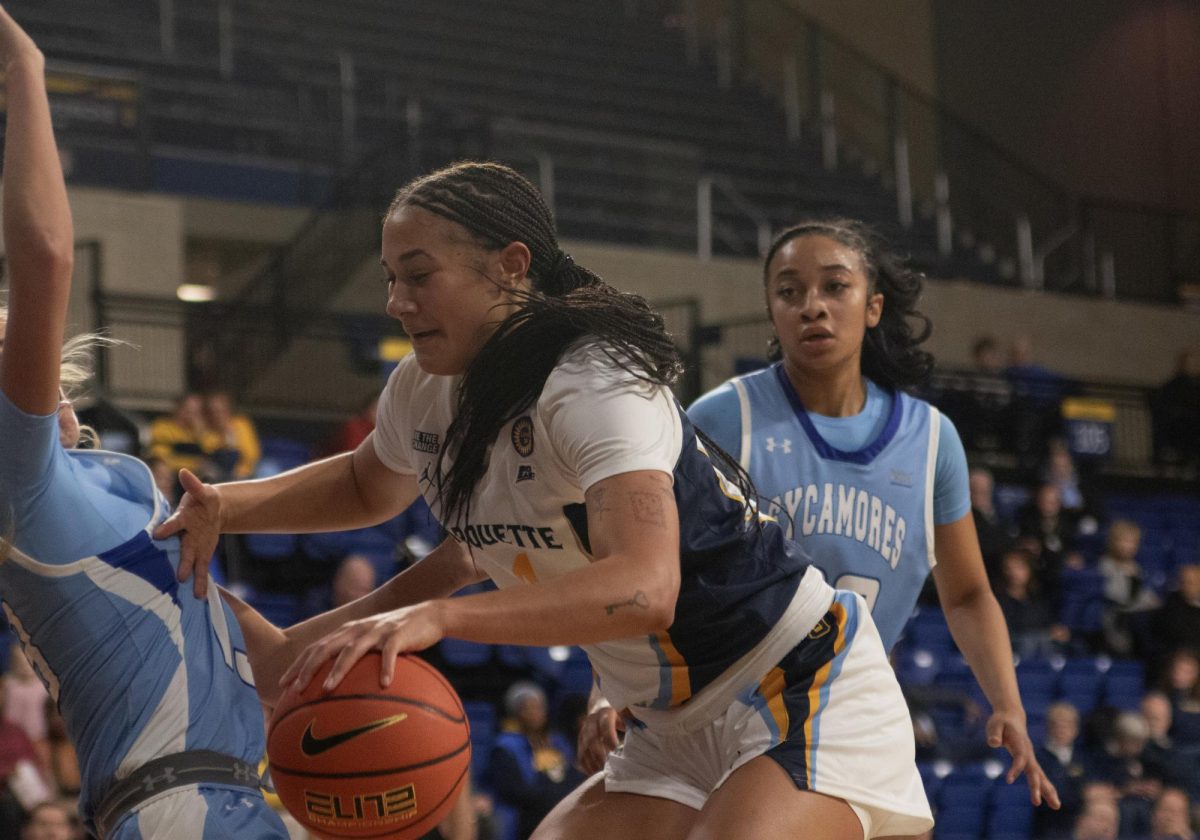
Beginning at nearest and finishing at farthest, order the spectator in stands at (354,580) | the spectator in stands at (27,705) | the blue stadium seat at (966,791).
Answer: the spectator in stands at (27,705), the spectator in stands at (354,580), the blue stadium seat at (966,791)

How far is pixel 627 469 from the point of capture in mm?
2561

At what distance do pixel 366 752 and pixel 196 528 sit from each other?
0.71m

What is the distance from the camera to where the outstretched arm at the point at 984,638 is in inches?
150

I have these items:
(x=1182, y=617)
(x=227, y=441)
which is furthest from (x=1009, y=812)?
(x=227, y=441)

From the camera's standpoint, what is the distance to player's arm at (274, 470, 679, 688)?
2.35 meters

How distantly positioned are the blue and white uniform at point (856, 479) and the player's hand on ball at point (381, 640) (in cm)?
170

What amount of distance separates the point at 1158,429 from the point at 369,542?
825cm

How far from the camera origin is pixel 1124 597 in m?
11.4

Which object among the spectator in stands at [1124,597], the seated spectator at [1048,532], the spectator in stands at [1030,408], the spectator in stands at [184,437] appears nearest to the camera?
the spectator in stands at [184,437]

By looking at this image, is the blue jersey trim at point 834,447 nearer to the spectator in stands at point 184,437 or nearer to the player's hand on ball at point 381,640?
the player's hand on ball at point 381,640

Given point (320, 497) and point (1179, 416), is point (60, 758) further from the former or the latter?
point (1179, 416)

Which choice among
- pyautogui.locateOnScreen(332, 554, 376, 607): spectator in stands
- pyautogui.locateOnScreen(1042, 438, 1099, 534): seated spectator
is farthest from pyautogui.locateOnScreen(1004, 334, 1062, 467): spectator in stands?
pyautogui.locateOnScreen(332, 554, 376, 607): spectator in stands

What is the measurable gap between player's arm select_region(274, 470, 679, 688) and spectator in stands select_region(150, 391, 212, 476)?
6.55 m

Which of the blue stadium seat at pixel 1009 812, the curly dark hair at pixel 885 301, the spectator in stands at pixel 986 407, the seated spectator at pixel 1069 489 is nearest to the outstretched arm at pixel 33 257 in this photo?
the curly dark hair at pixel 885 301
